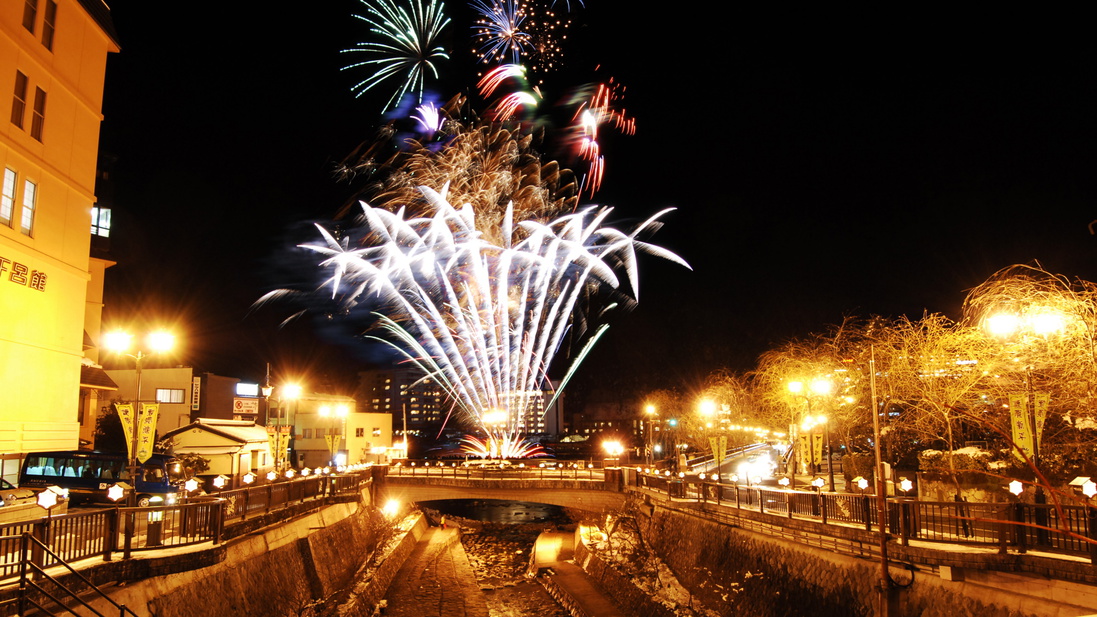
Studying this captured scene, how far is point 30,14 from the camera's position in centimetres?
1828

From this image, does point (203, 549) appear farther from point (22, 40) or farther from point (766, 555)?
point (766, 555)

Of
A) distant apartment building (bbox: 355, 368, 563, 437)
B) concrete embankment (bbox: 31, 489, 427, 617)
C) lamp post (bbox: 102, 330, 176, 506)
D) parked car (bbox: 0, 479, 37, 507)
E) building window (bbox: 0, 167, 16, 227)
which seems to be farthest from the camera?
distant apartment building (bbox: 355, 368, 563, 437)

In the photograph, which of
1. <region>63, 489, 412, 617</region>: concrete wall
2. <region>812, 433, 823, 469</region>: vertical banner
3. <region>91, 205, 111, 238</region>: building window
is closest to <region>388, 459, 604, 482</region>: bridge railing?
<region>63, 489, 412, 617</region>: concrete wall

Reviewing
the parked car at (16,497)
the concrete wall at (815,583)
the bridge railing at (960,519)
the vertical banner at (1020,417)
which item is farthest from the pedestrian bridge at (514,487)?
the parked car at (16,497)

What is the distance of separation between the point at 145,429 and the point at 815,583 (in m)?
18.3

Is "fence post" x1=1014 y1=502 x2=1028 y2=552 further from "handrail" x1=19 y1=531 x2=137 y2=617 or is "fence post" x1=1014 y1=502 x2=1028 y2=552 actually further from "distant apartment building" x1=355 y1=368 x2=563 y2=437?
"distant apartment building" x1=355 y1=368 x2=563 y2=437

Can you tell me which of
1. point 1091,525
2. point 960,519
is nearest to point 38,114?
point 960,519

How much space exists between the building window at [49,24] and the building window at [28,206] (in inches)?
154

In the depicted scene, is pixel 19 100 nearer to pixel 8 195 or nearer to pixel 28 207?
pixel 8 195

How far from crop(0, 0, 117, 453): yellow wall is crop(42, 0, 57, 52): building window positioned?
0.18m

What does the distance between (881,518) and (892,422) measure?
1546 centimetres

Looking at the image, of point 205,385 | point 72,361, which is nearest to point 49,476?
point 72,361

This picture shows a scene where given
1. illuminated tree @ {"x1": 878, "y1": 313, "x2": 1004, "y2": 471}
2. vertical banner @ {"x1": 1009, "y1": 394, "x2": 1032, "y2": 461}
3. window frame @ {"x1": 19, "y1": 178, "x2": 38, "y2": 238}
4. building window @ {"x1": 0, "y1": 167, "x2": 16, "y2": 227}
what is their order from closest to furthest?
vertical banner @ {"x1": 1009, "y1": 394, "x2": 1032, "y2": 461} → building window @ {"x1": 0, "y1": 167, "x2": 16, "y2": 227} → window frame @ {"x1": 19, "y1": 178, "x2": 38, "y2": 238} → illuminated tree @ {"x1": 878, "y1": 313, "x2": 1004, "y2": 471}

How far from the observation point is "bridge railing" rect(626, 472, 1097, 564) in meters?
14.1
